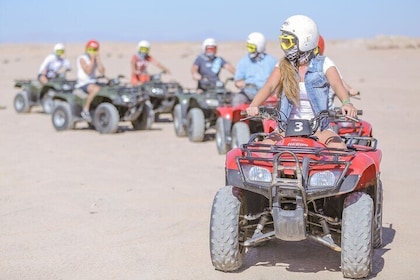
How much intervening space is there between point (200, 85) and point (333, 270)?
9625mm

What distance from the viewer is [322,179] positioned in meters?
5.54

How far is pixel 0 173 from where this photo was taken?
10594mm

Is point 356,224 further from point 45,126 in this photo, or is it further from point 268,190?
point 45,126

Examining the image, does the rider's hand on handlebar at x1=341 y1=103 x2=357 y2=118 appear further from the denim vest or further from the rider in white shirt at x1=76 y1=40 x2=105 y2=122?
the rider in white shirt at x1=76 y1=40 x2=105 y2=122

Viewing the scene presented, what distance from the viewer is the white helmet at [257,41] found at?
12.5 metres

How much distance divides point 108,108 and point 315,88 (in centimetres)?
933

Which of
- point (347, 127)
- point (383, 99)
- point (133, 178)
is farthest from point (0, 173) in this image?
point (383, 99)

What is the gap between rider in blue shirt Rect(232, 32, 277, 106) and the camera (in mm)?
12367

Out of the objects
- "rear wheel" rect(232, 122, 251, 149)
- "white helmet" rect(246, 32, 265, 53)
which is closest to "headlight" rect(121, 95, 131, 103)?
"white helmet" rect(246, 32, 265, 53)

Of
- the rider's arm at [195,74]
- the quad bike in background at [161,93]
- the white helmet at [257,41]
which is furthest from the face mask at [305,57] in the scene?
the quad bike in background at [161,93]

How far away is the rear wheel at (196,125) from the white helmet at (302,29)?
7724 millimetres

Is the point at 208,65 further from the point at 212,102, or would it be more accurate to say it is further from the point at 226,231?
the point at 226,231

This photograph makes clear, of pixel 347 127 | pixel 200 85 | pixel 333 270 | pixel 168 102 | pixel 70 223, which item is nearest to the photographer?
pixel 333 270

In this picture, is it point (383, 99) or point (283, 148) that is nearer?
point (283, 148)
